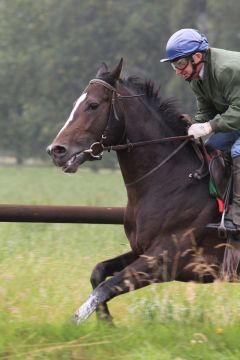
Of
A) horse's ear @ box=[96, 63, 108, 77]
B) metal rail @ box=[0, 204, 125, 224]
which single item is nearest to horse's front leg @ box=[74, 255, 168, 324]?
horse's ear @ box=[96, 63, 108, 77]

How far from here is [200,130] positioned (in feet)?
21.0

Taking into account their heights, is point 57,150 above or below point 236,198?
above

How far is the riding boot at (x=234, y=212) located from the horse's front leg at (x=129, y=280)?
574 millimetres

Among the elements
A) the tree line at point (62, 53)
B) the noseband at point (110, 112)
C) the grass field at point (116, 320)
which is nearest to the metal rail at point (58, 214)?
the grass field at point (116, 320)

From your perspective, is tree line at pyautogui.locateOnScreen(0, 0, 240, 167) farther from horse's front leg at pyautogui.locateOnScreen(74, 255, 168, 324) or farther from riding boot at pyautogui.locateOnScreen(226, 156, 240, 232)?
horse's front leg at pyautogui.locateOnScreen(74, 255, 168, 324)

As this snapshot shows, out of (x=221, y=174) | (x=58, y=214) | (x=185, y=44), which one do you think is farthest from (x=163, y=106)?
(x=58, y=214)

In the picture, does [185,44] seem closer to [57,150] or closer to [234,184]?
[234,184]

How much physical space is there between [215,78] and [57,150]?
132 cm

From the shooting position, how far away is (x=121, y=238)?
1213 centimetres

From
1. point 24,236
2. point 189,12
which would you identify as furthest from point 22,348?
point 189,12

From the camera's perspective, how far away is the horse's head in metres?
6.11

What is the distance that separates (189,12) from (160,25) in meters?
5.59

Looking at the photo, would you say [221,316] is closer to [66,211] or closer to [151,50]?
[66,211]

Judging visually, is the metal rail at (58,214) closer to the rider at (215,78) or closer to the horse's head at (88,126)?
the horse's head at (88,126)
